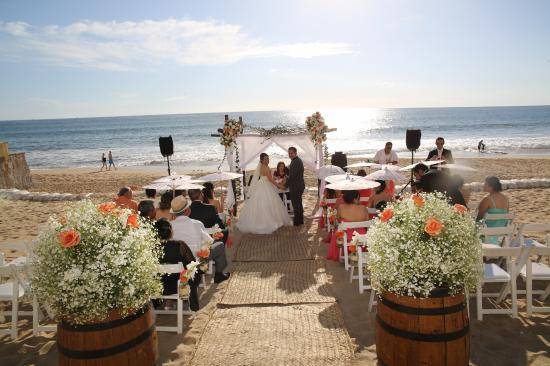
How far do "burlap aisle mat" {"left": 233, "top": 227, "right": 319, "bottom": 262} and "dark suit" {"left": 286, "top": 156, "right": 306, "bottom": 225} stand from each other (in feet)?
1.51

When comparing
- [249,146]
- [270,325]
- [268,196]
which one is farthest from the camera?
[249,146]

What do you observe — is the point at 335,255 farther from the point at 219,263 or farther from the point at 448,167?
the point at 448,167

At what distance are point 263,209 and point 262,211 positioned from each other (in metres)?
0.05

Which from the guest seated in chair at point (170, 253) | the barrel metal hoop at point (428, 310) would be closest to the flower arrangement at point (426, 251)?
the barrel metal hoop at point (428, 310)

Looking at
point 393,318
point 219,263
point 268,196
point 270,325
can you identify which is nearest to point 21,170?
A: point 268,196

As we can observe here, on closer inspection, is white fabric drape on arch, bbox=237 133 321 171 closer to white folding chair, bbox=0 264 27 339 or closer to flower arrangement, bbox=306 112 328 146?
flower arrangement, bbox=306 112 328 146

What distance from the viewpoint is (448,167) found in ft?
24.3

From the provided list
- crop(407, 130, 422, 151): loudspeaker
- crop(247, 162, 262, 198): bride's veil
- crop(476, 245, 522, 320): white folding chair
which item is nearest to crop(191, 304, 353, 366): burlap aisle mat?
crop(476, 245, 522, 320): white folding chair

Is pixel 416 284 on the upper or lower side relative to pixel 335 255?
upper

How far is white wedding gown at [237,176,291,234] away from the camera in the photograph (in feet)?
30.9

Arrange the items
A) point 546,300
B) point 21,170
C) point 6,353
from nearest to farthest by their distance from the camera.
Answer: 1. point 6,353
2. point 546,300
3. point 21,170

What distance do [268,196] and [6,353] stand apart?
6.05 meters

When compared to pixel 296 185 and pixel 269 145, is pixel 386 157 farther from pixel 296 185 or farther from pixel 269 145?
pixel 269 145

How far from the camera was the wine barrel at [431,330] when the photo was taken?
3.07 metres
